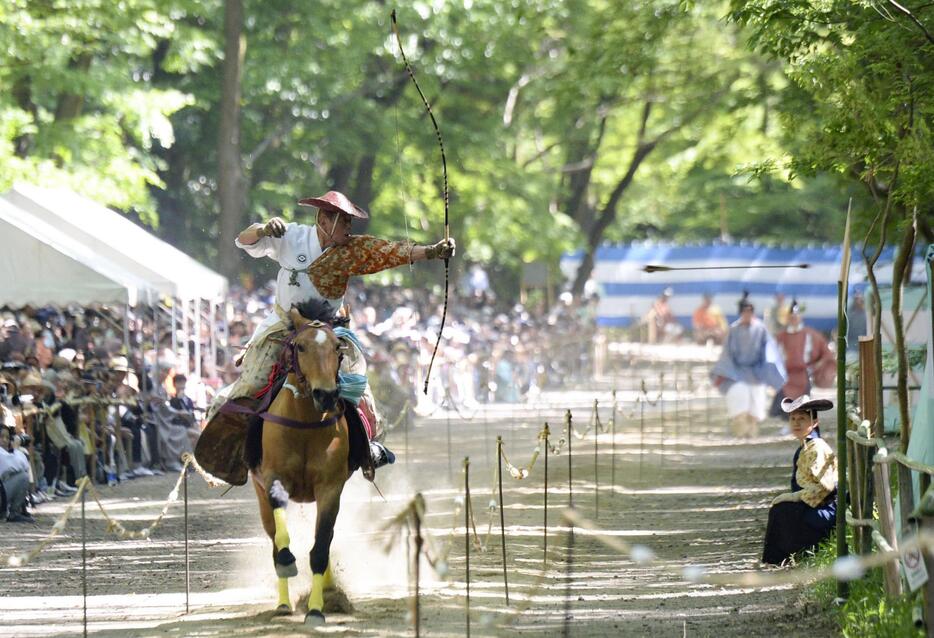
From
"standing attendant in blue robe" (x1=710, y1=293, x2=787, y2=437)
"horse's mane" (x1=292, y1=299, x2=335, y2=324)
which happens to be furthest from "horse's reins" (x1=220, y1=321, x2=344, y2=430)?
"standing attendant in blue robe" (x1=710, y1=293, x2=787, y2=437)

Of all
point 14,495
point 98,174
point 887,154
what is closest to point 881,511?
point 887,154

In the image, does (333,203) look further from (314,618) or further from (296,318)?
(314,618)

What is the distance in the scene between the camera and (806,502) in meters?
11.5

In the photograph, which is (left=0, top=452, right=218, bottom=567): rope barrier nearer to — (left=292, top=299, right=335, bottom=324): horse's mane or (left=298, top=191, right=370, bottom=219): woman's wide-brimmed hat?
(left=292, top=299, right=335, bottom=324): horse's mane

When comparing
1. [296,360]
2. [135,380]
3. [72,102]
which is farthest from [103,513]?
[72,102]

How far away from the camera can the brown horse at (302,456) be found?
9.80 m

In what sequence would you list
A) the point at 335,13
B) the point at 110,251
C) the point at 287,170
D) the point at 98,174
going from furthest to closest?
the point at 287,170 < the point at 335,13 < the point at 98,174 < the point at 110,251

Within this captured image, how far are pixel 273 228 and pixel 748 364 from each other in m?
14.0

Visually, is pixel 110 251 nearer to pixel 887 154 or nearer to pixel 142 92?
pixel 142 92

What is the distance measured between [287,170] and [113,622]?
25.4 meters

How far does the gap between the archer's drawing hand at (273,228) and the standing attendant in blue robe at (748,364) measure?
13.6 meters

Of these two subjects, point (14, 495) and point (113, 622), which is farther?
point (14, 495)

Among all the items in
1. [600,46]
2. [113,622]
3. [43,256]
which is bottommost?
[113,622]

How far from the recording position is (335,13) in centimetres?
3238
